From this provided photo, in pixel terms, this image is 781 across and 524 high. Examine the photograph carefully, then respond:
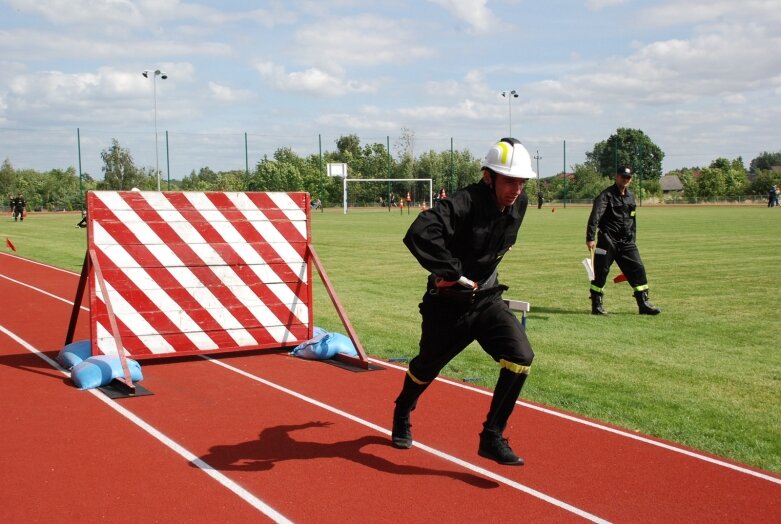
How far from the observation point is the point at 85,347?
890 cm

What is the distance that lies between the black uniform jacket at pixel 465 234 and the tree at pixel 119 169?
331 ft

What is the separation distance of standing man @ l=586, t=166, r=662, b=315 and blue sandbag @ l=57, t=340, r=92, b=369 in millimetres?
7219

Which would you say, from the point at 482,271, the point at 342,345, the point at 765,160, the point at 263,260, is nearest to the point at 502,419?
the point at 482,271

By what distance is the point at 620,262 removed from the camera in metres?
12.5

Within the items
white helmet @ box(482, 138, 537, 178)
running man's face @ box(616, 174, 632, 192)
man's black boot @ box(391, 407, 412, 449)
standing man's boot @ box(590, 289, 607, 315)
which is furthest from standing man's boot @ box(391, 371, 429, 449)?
running man's face @ box(616, 174, 632, 192)

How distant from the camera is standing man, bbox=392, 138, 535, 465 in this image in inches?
206

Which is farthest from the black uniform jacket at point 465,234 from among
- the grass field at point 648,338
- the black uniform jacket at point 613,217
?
the black uniform jacket at point 613,217

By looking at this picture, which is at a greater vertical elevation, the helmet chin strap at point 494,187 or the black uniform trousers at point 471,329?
the helmet chin strap at point 494,187

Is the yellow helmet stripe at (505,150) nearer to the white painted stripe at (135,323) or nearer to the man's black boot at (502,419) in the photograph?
the man's black boot at (502,419)

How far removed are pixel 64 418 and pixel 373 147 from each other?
8043cm

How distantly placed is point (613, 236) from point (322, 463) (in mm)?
8044

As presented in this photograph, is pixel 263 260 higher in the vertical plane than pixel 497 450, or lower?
higher

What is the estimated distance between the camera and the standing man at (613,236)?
1230cm

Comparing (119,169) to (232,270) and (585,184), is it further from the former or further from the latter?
(232,270)
